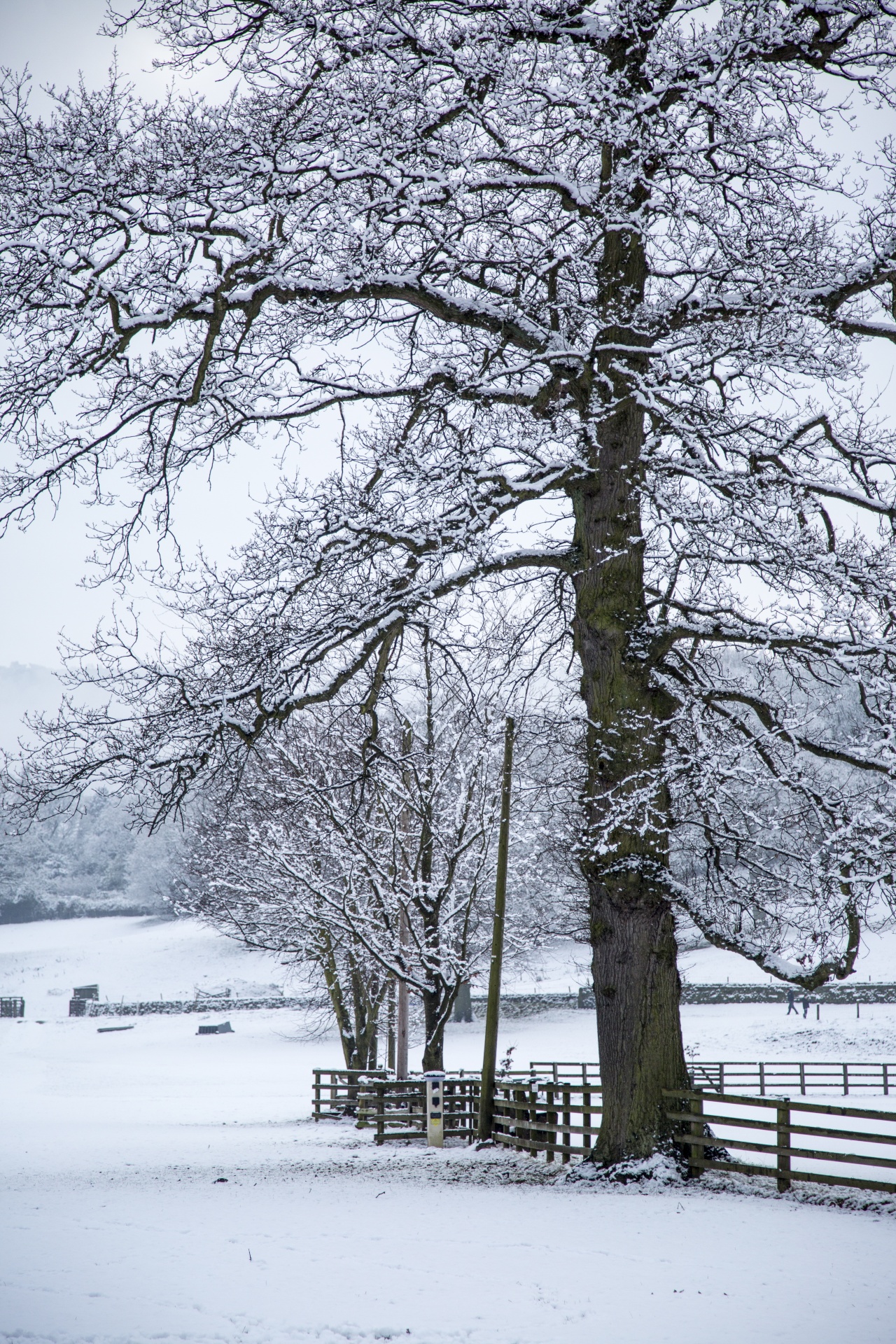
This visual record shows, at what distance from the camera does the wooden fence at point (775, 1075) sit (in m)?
22.7

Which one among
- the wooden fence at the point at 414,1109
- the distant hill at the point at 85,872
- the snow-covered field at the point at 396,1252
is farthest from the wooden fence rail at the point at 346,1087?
the distant hill at the point at 85,872

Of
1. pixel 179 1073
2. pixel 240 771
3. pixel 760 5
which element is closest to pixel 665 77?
pixel 760 5

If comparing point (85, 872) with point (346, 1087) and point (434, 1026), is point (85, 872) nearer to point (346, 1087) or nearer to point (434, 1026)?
point (346, 1087)

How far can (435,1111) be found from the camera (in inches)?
628

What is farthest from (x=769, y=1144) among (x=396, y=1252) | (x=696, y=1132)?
(x=396, y=1252)

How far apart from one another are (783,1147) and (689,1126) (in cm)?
83

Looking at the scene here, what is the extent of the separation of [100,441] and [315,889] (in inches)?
434

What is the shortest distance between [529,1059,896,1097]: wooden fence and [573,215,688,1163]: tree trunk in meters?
10.4

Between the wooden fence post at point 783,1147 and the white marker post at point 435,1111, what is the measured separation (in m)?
7.21

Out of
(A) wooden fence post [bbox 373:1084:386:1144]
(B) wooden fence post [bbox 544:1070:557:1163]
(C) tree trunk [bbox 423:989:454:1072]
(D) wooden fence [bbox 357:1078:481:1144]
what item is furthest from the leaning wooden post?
(C) tree trunk [bbox 423:989:454:1072]

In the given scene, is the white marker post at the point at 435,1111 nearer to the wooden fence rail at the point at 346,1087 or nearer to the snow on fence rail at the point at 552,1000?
the wooden fence rail at the point at 346,1087

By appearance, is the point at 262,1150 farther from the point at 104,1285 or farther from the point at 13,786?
the point at 104,1285

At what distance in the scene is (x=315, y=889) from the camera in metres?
19.2

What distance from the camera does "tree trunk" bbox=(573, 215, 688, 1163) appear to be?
9719 mm
